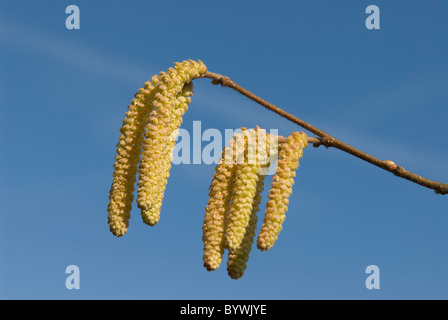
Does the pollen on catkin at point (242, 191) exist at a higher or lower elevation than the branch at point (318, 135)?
lower

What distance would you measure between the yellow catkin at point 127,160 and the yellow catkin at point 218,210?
38cm

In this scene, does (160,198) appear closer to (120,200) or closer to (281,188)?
(120,200)

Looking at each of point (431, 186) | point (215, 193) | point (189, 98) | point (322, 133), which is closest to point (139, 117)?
point (189, 98)

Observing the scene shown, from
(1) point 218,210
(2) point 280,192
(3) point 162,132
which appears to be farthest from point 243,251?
(3) point 162,132

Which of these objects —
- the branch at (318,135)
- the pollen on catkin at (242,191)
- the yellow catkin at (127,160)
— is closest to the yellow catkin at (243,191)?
the pollen on catkin at (242,191)

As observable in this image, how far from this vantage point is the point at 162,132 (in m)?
2.71

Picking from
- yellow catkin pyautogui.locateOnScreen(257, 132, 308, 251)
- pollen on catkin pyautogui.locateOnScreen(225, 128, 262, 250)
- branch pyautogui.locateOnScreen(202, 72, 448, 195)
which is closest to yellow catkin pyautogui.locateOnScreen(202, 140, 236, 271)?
pollen on catkin pyautogui.locateOnScreen(225, 128, 262, 250)

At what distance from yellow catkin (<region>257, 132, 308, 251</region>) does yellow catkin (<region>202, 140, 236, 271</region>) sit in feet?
0.62

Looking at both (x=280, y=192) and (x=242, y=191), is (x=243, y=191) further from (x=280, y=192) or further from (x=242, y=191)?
(x=280, y=192)

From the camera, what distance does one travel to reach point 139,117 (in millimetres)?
2854

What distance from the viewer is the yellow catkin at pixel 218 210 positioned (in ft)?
8.85

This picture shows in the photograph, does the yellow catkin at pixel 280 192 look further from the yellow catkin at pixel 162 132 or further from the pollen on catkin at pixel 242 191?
the yellow catkin at pixel 162 132

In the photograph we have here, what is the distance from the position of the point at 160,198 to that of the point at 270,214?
52 cm

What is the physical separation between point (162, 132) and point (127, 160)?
9.5 inches
